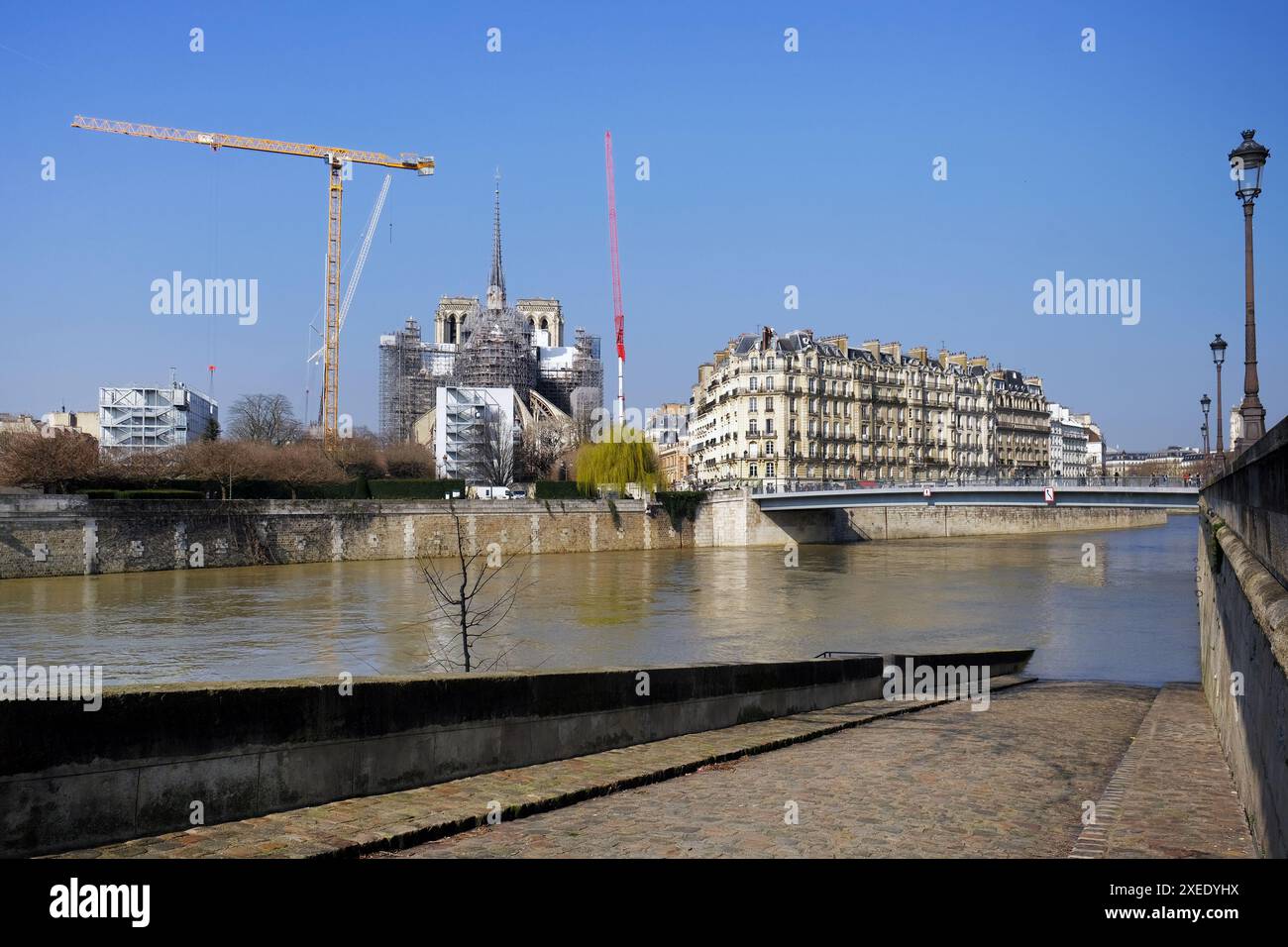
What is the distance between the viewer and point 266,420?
102m

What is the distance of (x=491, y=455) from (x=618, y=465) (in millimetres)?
25609

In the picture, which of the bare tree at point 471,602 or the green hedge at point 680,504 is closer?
the bare tree at point 471,602

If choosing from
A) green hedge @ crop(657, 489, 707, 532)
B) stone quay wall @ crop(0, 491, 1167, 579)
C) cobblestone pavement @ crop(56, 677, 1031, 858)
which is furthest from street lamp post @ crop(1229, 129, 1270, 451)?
green hedge @ crop(657, 489, 707, 532)

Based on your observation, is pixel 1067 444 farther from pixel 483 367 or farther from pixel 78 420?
pixel 78 420

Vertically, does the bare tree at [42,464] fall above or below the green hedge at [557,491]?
above

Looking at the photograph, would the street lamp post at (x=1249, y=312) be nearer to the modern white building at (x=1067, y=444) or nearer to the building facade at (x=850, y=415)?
the building facade at (x=850, y=415)

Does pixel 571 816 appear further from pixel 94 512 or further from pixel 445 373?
pixel 445 373

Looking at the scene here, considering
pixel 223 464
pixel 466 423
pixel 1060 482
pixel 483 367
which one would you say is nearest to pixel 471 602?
pixel 223 464

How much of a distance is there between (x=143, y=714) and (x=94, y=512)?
4940 cm

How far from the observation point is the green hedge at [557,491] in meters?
71.6

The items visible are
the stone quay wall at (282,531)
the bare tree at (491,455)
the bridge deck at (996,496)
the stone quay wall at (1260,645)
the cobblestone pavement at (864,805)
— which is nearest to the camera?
the stone quay wall at (1260,645)

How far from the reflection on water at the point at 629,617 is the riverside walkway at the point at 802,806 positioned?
13.1ft

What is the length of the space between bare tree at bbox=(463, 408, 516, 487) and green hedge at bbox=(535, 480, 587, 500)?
74.3 ft

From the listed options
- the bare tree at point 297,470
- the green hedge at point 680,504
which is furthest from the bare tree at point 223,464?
the green hedge at point 680,504
